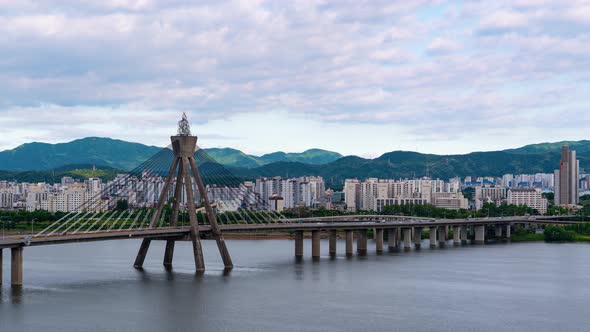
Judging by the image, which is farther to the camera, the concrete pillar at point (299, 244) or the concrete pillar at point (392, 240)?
the concrete pillar at point (392, 240)

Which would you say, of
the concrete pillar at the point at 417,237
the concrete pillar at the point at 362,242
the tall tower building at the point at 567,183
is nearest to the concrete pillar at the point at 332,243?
the concrete pillar at the point at 362,242

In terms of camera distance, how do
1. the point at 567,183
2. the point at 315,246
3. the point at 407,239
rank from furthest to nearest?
the point at 567,183 < the point at 407,239 < the point at 315,246

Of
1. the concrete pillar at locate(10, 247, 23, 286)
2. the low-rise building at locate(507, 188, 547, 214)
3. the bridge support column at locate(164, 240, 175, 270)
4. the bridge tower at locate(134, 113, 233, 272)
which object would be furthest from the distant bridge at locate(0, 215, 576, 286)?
the low-rise building at locate(507, 188, 547, 214)

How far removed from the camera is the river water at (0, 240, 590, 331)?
24.5 m

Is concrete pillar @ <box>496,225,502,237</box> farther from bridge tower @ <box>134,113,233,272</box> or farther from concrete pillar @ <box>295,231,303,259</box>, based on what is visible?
bridge tower @ <box>134,113,233,272</box>

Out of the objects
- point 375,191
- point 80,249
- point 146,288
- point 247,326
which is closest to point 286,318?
point 247,326

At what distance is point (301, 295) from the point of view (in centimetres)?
2986

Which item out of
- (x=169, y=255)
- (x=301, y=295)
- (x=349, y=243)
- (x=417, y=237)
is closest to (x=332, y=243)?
(x=349, y=243)

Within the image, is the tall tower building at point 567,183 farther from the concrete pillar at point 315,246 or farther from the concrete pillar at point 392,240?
the concrete pillar at point 315,246

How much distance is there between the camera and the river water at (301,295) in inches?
965

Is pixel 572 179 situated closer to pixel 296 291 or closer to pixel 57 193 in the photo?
pixel 57 193

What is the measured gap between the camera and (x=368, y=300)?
2894 centimetres

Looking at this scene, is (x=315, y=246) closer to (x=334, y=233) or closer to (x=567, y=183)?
(x=334, y=233)

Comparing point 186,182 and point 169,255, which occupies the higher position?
point 186,182
